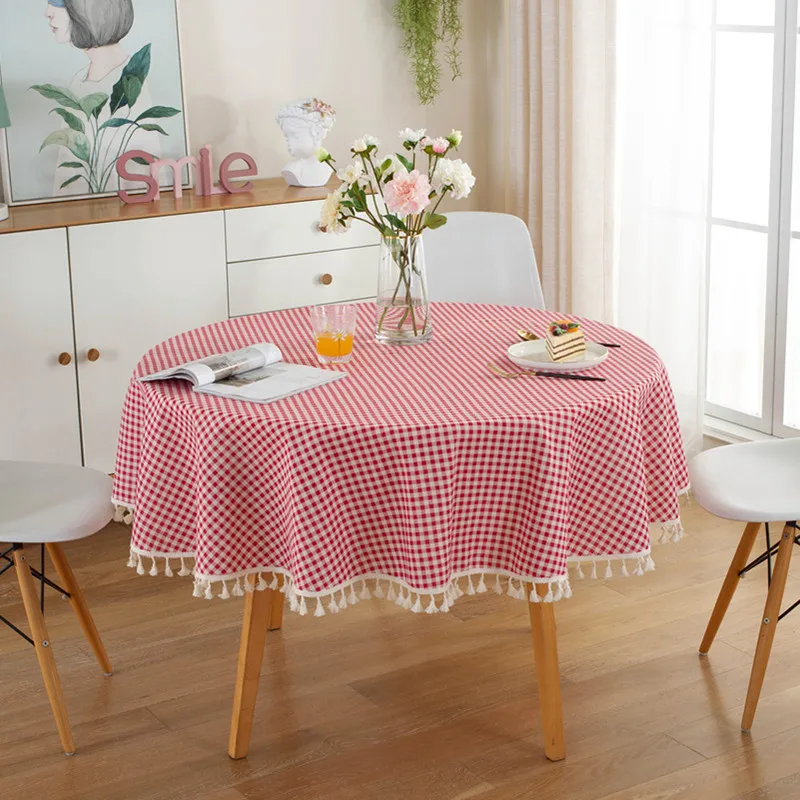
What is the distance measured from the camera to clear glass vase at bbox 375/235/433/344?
2.65 meters

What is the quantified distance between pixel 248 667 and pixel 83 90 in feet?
6.83

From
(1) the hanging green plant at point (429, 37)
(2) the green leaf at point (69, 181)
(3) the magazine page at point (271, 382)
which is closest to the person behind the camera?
(3) the magazine page at point (271, 382)

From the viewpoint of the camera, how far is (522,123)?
13.9 ft

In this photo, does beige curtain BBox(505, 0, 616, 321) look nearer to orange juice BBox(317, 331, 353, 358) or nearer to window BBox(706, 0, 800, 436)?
window BBox(706, 0, 800, 436)

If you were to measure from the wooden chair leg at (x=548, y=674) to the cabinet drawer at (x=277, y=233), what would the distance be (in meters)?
1.69

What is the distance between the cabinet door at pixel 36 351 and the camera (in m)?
3.39

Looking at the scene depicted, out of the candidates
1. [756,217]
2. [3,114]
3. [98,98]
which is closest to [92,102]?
[98,98]

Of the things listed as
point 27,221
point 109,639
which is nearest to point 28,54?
point 27,221

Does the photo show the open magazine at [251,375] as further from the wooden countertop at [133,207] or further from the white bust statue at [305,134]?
the white bust statue at [305,134]

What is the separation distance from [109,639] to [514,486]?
1270 millimetres

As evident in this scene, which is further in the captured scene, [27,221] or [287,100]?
[287,100]

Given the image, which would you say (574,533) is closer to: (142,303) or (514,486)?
(514,486)

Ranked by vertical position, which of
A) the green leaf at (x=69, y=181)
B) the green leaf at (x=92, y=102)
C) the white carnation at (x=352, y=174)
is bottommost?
the green leaf at (x=69, y=181)

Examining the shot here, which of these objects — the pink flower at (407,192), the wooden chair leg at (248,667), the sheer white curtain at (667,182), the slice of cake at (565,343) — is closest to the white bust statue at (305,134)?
the sheer white curtain at (667,182)
